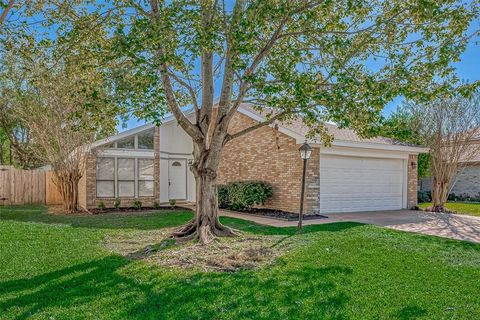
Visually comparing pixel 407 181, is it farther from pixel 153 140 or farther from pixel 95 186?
pixel 95 186

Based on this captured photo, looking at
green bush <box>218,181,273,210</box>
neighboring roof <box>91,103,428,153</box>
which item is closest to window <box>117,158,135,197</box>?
neighboring roof <box>91,103,428,153</box>

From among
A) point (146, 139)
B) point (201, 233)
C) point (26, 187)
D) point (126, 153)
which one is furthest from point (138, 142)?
point (201, 233)

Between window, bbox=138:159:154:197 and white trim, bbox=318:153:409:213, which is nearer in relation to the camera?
white trim, bbox=318:153:409:213

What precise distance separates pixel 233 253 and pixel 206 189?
1984 mm

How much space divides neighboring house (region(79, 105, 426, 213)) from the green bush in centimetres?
36

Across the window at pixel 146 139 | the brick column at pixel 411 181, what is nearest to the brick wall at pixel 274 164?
the window at pixel 146 139

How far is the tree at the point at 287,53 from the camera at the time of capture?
6711mm

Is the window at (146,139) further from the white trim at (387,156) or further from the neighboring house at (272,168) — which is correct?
the white trim at (387,156)

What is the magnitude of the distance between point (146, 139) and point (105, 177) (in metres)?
2.51

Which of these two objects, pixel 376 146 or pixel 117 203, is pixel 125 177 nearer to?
pixel 117 203

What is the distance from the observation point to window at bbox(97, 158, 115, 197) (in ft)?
52.4

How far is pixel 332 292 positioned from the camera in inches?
202

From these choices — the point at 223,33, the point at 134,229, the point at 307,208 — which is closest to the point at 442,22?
the point at 223,33

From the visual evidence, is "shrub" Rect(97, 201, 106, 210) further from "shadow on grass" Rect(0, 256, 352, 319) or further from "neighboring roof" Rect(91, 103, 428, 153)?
"shadow on grass" Rect(0, 256, 352, 319)
